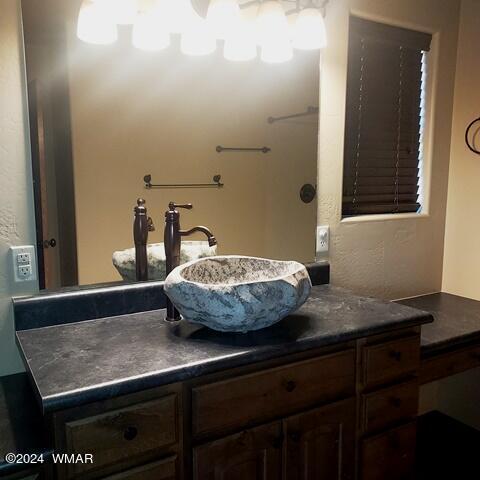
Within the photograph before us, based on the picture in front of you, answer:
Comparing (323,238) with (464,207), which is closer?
(323,238)

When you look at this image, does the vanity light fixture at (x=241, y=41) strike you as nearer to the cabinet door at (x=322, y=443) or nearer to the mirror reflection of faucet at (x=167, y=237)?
the mirror reflection of faucet at (x=167, y=237)

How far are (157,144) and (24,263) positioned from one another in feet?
2.08

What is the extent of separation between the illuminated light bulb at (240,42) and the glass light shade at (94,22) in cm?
45

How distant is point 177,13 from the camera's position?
1673mm

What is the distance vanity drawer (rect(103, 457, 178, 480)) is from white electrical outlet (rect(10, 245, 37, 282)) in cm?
70

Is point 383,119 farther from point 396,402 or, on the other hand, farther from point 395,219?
point 396,402

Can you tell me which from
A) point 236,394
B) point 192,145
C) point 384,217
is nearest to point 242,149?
point 192,145

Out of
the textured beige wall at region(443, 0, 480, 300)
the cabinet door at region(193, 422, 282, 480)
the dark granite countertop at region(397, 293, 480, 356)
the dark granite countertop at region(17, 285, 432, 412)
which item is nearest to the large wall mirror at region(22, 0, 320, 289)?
the dark granite countertop at region(17, 285, 432, 412)

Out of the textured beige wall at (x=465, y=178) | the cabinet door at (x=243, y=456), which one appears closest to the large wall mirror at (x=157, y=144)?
the cabinet door at (x=243, y=456)

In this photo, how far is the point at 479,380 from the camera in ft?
7.84

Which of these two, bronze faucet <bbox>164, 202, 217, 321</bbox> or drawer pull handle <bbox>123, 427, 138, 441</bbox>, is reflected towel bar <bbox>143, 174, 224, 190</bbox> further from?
drawer pull handle <bbox>123, 427, 138, 441</bbox>

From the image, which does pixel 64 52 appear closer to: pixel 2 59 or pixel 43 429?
pixel 2 59

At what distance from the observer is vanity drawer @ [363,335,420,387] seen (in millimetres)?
1524

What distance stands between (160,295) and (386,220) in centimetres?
121
